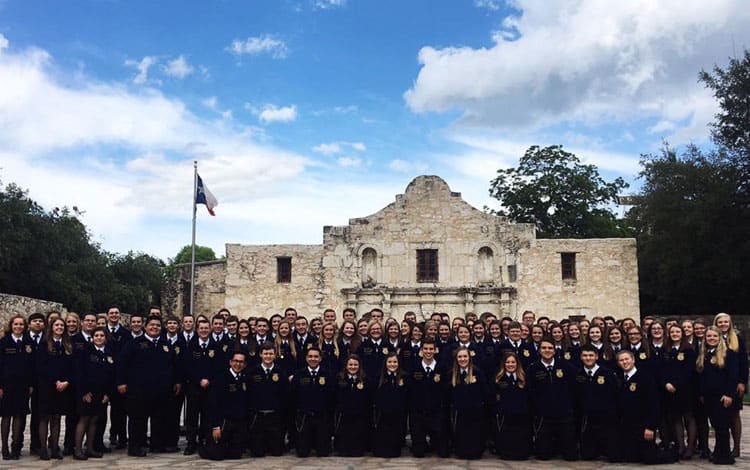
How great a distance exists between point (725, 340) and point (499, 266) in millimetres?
14484

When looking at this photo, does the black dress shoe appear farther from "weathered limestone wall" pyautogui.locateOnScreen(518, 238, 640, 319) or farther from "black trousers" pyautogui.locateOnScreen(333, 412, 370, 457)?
"weathered limestone wall" pyautogui.locateOnScreen(518, 238, 640, 319)

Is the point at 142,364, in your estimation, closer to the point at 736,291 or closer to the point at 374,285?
Answer: the point at 374,285

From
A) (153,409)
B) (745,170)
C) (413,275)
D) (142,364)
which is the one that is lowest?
(153,409)

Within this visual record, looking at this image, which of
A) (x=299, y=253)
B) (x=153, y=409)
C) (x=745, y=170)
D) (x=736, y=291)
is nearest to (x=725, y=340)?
(x=153, y=409)

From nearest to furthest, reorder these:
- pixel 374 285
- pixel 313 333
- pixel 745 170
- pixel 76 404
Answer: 1. pixel 76 404
2. pixel 313 333
3. pixel 374 285
4. pixel 745 170

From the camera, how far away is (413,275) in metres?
23.5

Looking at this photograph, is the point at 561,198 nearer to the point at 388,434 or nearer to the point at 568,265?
the point at 568,265

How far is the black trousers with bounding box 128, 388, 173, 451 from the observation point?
9.12 m

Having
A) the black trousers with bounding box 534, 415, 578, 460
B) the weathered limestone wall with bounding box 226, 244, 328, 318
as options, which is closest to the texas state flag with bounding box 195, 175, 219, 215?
the weathered limestone wall with bounding box 226, 244, 328, 318

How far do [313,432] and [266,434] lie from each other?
2.05 feet

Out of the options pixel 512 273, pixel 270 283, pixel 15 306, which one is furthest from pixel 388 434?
pixel 270 283

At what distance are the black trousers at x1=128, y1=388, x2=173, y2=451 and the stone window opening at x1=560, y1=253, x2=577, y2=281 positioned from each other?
55.4 ft

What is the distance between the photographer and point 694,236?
26.7 meters

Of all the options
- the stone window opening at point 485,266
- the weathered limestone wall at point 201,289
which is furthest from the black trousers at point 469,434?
the weathered limestone wall at point 201,289
